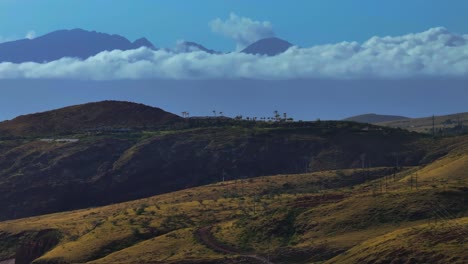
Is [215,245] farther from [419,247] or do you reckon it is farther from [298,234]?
[419,247]

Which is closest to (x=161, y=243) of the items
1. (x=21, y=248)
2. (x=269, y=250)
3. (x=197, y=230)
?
(x=197, y=230)

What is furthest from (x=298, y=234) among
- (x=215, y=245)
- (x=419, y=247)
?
(x=419, y=247)

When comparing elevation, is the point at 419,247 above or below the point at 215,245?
above

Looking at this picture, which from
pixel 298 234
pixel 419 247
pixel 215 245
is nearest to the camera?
pixel 419 247

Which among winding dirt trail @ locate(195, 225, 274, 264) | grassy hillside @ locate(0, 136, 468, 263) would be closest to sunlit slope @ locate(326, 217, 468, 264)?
grassy hillside @ locate(0, 136, 468, 263)

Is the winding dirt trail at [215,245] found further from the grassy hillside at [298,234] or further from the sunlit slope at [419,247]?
the sunlit slope at [419,247]

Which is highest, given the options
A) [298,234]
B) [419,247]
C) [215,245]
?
[419,247]

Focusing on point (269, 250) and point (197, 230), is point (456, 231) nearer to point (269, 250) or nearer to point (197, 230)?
point (269, 250)

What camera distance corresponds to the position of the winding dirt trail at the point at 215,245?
133000 mm

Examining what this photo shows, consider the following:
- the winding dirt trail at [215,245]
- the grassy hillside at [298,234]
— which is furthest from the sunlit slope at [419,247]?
the winding dirt trail at [215,245]

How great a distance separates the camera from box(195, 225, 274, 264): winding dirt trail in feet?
436

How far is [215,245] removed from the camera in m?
147

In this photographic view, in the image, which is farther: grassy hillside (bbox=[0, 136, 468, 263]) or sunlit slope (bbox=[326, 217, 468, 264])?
grassy hillside (bbox=[0, 136, 468, 263])

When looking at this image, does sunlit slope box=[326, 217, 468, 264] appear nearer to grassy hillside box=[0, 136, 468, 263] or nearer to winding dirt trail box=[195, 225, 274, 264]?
grassy hillside box=[0, 136, 468, 263]
